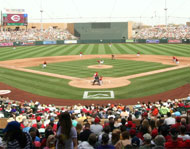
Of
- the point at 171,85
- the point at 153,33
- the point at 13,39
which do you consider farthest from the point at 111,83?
the point at 153,33

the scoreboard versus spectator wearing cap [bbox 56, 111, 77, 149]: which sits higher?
the scoreboard

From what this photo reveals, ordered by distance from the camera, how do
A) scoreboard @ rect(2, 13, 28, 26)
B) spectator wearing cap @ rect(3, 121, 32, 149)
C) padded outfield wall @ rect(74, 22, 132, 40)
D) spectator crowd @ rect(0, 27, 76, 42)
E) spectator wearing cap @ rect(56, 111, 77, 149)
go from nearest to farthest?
1. spectator wearing cap @ rect(3, 121, 32, 149)
2. spectator wearing cap @ rect(56, 111, 77, 149)
3. spectator crowd @ rect(0, 27, 76, 42)
4. scoreboard @ rect(2, 13, 28, 26)
5. padded outfield wall @ rect(74, 22, 132, 40)

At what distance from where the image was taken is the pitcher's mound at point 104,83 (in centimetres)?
2384

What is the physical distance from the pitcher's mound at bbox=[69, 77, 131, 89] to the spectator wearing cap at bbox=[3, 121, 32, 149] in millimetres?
18421

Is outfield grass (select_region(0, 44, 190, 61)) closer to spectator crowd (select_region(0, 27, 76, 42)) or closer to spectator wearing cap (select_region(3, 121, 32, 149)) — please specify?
spectator crowd (select_region(0, 27, 76, 42))

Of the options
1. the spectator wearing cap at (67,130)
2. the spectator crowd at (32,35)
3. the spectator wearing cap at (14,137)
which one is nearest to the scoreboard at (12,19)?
the spectator crowd at (32,35)

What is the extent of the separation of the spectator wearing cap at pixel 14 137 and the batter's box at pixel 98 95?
15539 mm

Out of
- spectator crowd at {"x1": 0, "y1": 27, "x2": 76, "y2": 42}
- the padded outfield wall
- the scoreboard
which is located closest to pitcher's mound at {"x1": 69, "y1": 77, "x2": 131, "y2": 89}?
spectator crowd at {"x1": 0, "y1": 27, "x2": 76, "y2": 42}

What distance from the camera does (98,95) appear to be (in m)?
21.1

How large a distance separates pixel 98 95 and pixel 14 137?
16.2 meters

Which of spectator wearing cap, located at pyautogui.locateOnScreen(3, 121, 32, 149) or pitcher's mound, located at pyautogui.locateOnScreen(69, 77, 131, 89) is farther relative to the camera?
pitcher's mound, located at pyautogui.locateOnScreen(69, 77, 131, 89)

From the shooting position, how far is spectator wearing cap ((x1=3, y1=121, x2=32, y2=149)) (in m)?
5.00

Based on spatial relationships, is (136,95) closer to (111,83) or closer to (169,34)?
(111,83)

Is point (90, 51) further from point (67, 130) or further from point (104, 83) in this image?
point (67, 130)
